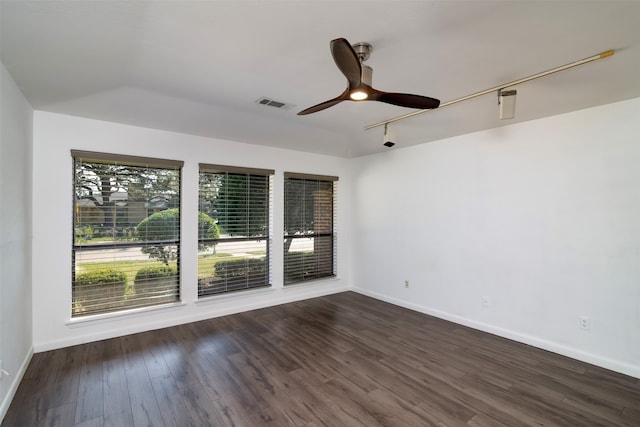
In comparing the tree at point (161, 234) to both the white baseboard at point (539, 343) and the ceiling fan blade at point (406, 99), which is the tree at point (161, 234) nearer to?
the ceiling fan blade at point (406, 99)

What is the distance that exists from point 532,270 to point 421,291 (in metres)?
1.49

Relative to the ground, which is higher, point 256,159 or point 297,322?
point 256,159

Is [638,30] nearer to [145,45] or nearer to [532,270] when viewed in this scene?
[532,270]

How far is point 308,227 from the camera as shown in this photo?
5242 millimetres

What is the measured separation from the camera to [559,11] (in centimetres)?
162

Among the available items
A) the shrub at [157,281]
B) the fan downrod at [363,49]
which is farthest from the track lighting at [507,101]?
the shrub at [157,281]

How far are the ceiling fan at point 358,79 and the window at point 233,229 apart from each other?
237 cm

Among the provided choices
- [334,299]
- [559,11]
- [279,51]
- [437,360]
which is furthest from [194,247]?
[559,11]

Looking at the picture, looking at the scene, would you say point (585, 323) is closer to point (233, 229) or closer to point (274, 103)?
point (274, 103)

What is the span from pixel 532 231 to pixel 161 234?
14.6 ft

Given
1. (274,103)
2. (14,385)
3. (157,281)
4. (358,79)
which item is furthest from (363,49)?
(14,385)

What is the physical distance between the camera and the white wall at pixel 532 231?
2.79 meters

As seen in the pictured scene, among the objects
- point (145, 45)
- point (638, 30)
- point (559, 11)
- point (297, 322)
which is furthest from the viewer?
point (297, 322)

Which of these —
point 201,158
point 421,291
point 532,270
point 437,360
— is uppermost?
point 201,158
